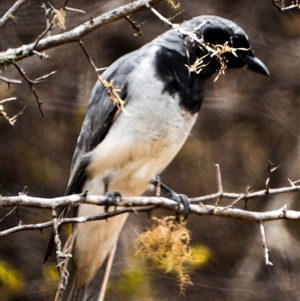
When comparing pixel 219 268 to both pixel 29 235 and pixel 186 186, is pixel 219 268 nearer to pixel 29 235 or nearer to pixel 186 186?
pixel 186 186

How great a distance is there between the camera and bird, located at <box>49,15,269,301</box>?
4141mm

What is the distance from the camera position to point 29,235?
5609 mm

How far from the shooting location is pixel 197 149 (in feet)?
19.1

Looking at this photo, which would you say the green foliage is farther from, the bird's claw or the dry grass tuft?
the dry grass tuft

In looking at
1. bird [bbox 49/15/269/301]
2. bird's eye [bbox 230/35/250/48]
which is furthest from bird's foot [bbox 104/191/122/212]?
bird's eye [bbox 230/35/250/48]

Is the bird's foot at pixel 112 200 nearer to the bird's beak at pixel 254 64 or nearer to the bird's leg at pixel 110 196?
the bird's leg at pixel 110 196

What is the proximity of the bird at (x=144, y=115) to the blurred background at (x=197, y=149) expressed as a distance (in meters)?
0.93

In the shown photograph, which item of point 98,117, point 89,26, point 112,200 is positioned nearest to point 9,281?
point 98,117

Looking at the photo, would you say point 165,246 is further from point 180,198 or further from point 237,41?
point 237,41

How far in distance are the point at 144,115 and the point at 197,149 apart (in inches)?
67.9

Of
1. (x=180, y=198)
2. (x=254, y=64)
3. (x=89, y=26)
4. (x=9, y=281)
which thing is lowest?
(x=9, y=281)

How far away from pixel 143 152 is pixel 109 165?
0.61 feet

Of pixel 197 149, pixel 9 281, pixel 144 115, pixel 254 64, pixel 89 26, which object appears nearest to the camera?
pixel 89 26

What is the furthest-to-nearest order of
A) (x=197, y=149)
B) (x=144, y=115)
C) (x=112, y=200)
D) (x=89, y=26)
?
(x=197, y=149)
(x=144, y=115)
(x=112, y=200)
(x=89, y=26)
